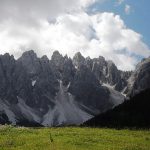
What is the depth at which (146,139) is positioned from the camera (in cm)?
3706

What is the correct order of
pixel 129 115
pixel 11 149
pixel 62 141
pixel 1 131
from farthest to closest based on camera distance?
pixel 129 115 < pixel 1 131 < pixel 62 141 < pixel 11 149

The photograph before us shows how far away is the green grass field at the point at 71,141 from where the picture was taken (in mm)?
31281

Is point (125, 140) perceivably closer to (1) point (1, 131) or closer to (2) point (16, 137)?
(2) point (16, 137)

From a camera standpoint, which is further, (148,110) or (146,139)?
(148,110)

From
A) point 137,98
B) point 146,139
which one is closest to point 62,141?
point 146,139

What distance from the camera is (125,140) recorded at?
1405 inches

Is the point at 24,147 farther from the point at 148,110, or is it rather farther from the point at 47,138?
the point at 148,110

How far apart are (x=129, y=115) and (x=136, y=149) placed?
67878mm

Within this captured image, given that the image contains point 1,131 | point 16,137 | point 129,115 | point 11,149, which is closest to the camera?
point 11,149

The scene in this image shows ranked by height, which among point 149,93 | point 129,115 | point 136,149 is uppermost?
point 149,93

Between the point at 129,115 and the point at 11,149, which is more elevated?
the point at 129,115

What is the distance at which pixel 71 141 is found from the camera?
3425cm

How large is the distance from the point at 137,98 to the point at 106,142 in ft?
279

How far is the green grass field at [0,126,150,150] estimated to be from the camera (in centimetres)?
3128
